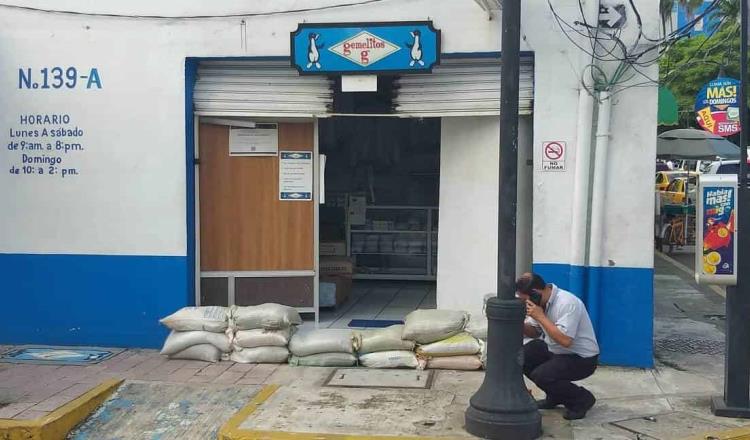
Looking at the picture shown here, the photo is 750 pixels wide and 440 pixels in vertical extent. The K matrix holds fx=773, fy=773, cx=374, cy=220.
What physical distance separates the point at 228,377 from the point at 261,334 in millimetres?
590

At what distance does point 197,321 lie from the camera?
7.84m

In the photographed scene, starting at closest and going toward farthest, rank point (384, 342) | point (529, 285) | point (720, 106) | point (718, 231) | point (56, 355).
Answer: point (529, 285) → point (718, 231) → point (384, 342) → point (56, 355) → point (720, 106)

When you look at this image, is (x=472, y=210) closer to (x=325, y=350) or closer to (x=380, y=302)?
(x=325, y=350)

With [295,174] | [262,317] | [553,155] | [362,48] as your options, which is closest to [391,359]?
[262,317]

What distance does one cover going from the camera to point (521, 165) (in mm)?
8164

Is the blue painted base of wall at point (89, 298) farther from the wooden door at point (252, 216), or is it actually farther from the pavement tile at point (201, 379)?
the pavement tile at point (201, 379)

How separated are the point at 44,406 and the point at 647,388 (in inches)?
207

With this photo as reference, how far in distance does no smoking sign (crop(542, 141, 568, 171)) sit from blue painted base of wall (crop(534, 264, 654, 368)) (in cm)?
102

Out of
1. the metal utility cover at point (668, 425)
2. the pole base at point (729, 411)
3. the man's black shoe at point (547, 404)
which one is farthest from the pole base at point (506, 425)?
the pole base at point (729, 411)

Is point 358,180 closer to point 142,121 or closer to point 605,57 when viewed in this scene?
point 142,121

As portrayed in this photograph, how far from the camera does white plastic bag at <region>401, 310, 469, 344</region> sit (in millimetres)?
7523

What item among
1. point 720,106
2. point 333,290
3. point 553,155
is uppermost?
point 720,106

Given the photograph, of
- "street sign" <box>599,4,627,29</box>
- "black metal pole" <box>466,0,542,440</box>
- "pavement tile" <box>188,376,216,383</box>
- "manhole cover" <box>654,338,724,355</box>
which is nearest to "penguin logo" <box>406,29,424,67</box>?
"street sign" <box>599,4,627,29</box>

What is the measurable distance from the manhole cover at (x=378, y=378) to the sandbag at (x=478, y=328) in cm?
58
